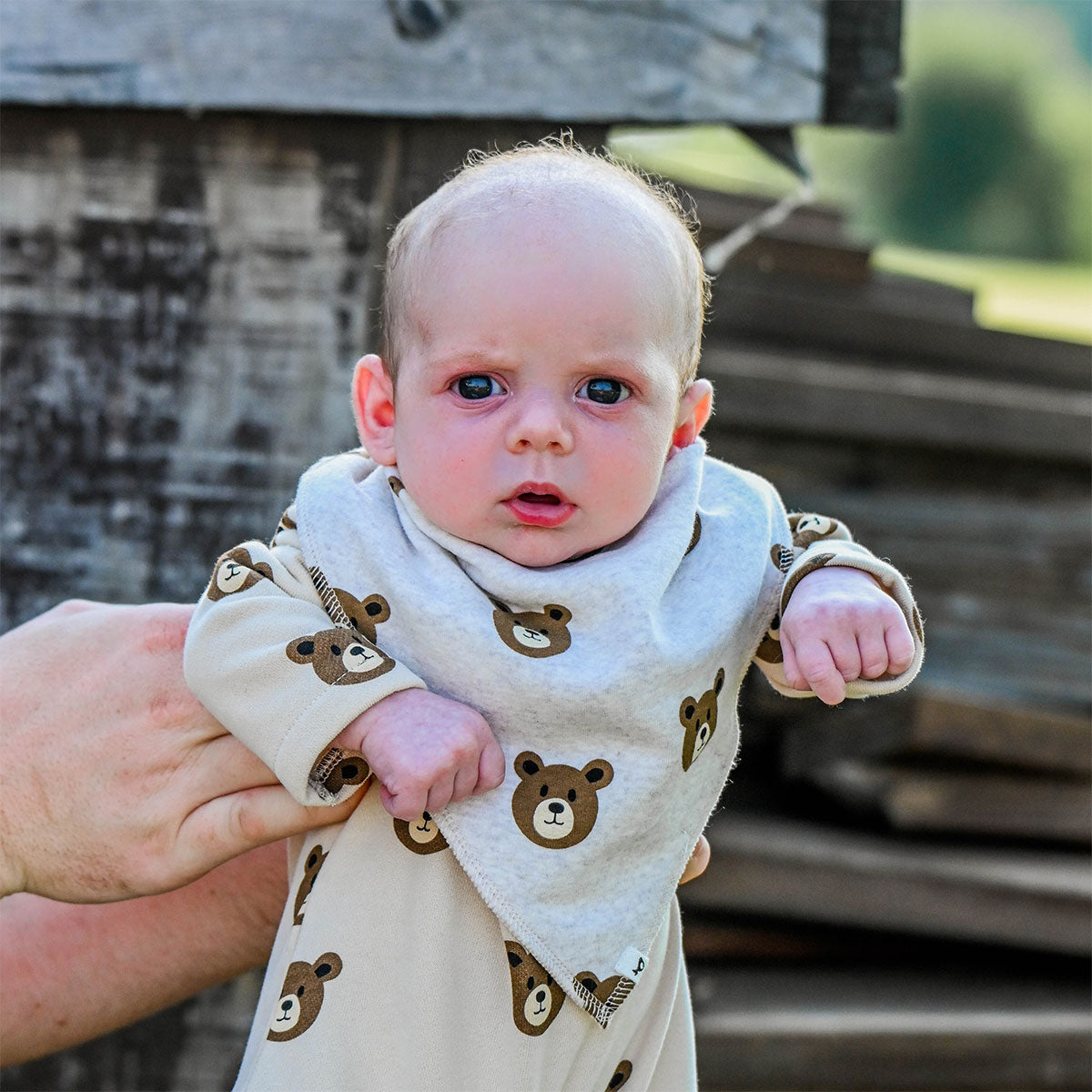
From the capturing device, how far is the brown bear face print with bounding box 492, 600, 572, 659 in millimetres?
1275

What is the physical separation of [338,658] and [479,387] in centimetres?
29

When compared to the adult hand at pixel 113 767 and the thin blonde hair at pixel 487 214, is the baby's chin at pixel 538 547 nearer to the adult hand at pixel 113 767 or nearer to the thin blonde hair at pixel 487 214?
the thin blonde hair at pixel 487 214

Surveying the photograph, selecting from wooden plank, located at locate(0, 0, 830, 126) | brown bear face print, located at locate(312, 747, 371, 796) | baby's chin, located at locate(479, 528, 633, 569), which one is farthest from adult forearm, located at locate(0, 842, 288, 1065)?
wooden plank, located at locate(0, 0, 830, 126)

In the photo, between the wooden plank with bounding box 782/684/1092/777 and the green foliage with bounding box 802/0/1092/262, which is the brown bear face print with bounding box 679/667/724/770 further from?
the green foliage with bounding box 802/0/1092/262

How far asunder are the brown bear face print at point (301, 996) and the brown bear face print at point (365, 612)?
30 centimetres

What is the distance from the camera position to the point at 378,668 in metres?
1.23

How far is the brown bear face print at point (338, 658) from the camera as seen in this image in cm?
122

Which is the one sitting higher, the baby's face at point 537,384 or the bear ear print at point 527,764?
the baby's face at point 537,384

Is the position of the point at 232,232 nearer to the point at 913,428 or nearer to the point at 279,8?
the point at 279,8

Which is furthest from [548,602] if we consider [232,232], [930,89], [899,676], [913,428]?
[930,89]

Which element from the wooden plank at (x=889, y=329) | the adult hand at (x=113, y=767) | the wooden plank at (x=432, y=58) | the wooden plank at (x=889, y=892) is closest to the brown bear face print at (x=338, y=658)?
the adult hand at (x=113, y=767)

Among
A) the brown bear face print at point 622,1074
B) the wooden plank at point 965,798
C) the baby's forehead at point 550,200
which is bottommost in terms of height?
the brown bear face print at point 622,1074

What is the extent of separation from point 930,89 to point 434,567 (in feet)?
92.1

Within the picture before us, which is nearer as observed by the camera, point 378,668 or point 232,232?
point 378,668
